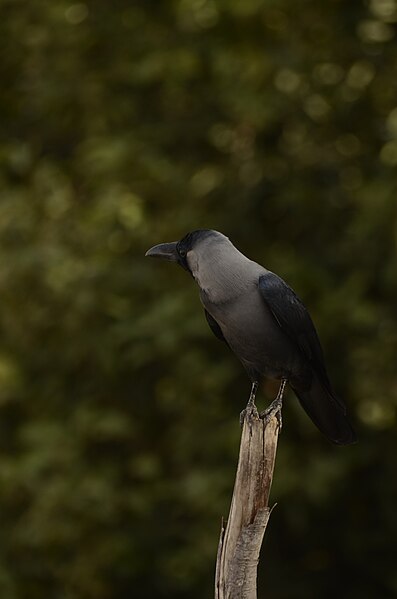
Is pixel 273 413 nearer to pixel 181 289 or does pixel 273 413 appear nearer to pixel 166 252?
pixel 166 252

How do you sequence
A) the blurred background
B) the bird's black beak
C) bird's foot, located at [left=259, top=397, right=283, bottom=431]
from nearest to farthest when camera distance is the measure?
bird's foot, located at [left=259, top=397, right=283, bottom=431]
the bird's black beak
the blurred background

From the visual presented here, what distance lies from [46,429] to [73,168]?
5.37ft

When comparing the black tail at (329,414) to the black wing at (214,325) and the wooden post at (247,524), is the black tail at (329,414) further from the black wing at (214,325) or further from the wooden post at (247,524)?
the wooden post at (247,524)

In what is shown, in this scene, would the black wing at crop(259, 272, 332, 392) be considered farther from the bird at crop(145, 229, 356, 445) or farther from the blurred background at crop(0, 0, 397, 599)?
the blurred background at crop(0, 0, 397, 599)

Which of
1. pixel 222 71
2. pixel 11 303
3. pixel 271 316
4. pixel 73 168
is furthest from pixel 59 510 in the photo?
pixel 271 316

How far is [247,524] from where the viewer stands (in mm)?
3453

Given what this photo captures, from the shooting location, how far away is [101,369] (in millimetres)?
6535

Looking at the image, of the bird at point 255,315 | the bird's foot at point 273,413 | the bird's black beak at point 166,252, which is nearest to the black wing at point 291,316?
the bird at point 255,315

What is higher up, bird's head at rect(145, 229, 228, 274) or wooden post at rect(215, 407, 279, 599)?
bird's head at rect(145, 229, 228, 274)

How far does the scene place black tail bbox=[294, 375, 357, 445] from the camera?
12.9 feet

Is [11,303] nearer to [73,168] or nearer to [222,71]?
[73,168]

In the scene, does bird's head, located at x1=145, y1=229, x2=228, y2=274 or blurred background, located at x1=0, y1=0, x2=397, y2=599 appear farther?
blurred background, located at x1=0, y1=0, x2=397, y2=599

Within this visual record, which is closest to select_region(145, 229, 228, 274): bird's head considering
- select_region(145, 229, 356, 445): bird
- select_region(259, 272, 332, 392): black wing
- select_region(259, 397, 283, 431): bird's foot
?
select_region(145, 229, 356, 445): bird

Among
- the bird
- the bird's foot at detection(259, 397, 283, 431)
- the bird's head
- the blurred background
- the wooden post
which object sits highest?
the blurred background
